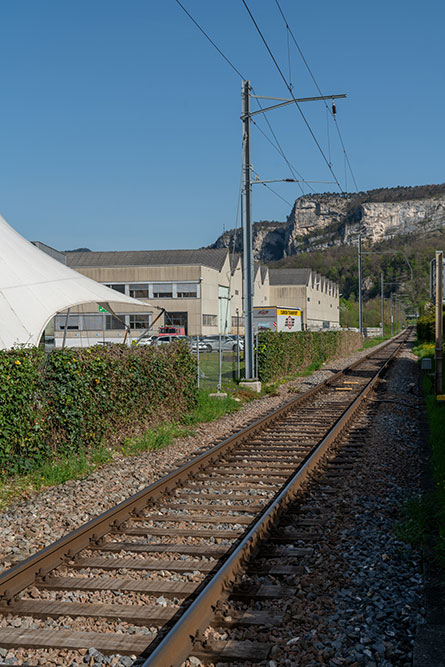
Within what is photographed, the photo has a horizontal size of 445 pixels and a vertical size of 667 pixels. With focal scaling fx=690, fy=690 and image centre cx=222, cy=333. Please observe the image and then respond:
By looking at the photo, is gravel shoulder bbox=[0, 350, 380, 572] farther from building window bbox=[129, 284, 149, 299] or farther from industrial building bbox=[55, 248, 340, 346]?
building window bbox=[129, 284, 149, 299]

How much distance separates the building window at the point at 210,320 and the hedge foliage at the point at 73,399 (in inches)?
2175

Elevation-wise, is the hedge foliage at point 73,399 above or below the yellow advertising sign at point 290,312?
below

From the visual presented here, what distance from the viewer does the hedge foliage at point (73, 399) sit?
905 cm

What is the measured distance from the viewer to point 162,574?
18.4 feet

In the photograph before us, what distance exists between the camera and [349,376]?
1120 inches

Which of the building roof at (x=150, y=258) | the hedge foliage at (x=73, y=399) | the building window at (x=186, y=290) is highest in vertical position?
the building roof at (x=150, y=258)

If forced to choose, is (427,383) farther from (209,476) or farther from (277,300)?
(277,300)

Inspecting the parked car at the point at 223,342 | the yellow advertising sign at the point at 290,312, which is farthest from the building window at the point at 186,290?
the parked car at the point at 223,342

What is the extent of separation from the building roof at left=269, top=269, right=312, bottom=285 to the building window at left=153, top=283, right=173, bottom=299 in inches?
1363

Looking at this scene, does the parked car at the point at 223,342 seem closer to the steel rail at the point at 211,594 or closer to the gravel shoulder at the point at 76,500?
the gravel shoulder at the point at 76,500

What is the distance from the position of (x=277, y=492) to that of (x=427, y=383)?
47.4 ft

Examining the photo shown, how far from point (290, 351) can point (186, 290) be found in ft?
133

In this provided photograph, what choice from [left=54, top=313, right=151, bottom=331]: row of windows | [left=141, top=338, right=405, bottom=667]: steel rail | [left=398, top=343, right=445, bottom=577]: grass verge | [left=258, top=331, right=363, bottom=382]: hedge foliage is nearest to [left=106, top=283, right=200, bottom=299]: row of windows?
[left=54, top=313, right=151, bottom=331]: row of windows

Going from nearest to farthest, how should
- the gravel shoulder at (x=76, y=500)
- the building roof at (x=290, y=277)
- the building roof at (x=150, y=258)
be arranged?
1. the gravel shoulder at (x=76, y=500)
2. the building roof at (x=150, y=258)
3. the building roof at (x=290, y=277)
